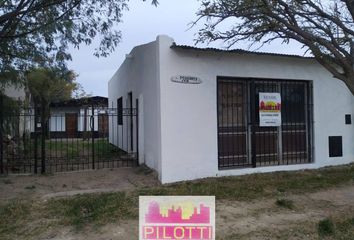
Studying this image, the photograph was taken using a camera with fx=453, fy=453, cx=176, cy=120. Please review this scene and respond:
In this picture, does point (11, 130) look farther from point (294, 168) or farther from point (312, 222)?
point (312, 222)

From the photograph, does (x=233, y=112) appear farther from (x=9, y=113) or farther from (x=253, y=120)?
(x=9, y=113)

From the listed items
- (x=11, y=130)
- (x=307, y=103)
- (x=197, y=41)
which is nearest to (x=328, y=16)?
(x=197, y=41)

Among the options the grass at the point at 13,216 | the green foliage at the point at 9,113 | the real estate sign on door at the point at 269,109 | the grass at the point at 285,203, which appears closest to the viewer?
the grass at the point at 13,216

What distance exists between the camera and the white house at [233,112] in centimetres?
1040

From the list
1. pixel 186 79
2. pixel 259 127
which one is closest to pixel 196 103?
pixel 186 79

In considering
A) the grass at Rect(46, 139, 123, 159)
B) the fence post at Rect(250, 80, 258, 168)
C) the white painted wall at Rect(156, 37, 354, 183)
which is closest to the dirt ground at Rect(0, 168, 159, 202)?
the white painted wall at Rect(156, 37, 354, 183)

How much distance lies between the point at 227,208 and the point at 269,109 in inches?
173

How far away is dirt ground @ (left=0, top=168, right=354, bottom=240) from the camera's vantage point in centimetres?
695

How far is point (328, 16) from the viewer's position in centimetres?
909

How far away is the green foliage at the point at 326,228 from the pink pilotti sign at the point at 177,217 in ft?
12.0

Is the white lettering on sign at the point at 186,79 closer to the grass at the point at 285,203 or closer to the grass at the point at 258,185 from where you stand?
the grass at the point at 258,185

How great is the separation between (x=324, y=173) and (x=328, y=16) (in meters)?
4.39

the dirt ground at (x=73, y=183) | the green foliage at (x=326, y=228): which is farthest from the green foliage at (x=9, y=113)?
the green foliage at (x=326, y=228)

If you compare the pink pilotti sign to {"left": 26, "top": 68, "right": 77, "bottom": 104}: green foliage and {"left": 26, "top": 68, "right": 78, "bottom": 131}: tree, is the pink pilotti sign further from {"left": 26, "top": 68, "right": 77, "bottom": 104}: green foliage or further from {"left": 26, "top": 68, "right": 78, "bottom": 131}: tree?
{"left": 26, "top": 68, "right": 77, "bottom": 104}: green foliage
